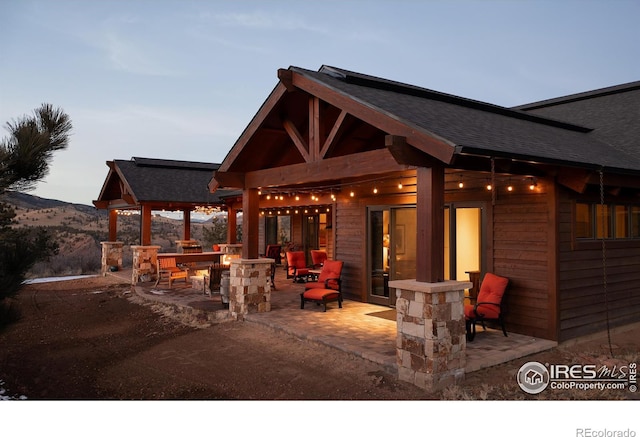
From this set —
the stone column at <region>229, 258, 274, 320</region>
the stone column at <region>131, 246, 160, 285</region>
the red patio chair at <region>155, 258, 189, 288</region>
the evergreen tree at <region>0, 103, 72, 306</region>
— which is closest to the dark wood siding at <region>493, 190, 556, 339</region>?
the stone column at <region>229, 258, 274, 320</region>

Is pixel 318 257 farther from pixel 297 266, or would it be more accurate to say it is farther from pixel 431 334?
pixel 431 334

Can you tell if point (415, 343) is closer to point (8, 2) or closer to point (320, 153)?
point (320, 153)

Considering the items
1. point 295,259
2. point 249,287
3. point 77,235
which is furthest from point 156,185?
point 77,235

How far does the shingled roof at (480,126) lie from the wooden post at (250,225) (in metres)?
2.96

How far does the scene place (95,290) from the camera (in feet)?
45.9

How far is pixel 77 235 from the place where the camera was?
1405 inches

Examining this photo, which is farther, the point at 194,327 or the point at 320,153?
the point at 194,327

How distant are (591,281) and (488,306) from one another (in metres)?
2.03

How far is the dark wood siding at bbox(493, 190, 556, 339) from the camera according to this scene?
22.0ft

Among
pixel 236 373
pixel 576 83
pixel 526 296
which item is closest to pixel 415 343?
pixel 236 373

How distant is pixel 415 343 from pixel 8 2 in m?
5.91

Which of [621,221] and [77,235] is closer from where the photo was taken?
[621,221]

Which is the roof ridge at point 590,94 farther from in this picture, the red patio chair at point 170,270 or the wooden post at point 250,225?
the red patio chair at point 170,270

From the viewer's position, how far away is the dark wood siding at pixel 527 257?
6707 millimetres
